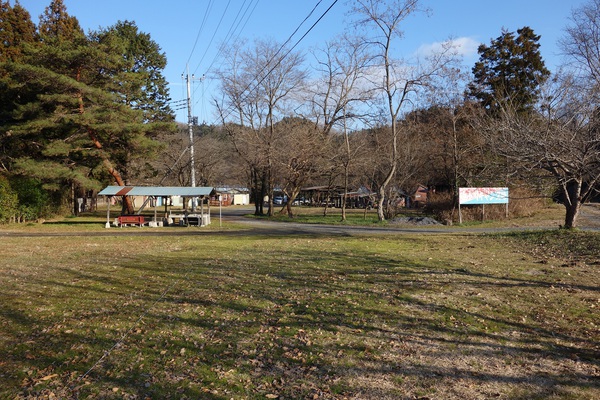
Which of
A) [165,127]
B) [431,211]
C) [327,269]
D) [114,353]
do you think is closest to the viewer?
[114,353]

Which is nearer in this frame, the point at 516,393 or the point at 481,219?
the point at 516,393

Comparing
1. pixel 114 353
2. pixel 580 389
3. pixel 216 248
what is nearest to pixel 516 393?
pixel 580 389

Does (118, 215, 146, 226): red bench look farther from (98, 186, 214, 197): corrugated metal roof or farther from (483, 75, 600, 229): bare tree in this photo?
(483, 75, 600, 229): bare tree

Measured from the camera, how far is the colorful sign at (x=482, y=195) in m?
31.5

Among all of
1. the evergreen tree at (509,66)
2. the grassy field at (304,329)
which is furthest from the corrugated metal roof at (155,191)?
the evergreen tree at (509,66)

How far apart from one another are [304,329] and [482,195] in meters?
27.9

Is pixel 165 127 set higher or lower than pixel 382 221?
higher

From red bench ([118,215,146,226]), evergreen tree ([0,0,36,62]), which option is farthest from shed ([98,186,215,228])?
evergreen tree ([0,0,36,62])

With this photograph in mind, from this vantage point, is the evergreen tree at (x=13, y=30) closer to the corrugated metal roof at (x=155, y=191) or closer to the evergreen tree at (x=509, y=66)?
the corrugated metal roof at (x=155, y=191)

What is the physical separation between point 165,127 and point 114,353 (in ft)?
99.1

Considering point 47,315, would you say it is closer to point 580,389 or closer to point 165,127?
point 580,389

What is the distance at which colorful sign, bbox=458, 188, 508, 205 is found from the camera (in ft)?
103

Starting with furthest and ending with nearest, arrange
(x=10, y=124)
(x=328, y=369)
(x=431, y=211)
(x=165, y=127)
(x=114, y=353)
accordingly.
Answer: (x=431, y=211) → (x=165, y=127) → (x=10, y=124) → (x=114, y=353) → (x=328, y=369)

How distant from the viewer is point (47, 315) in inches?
304
